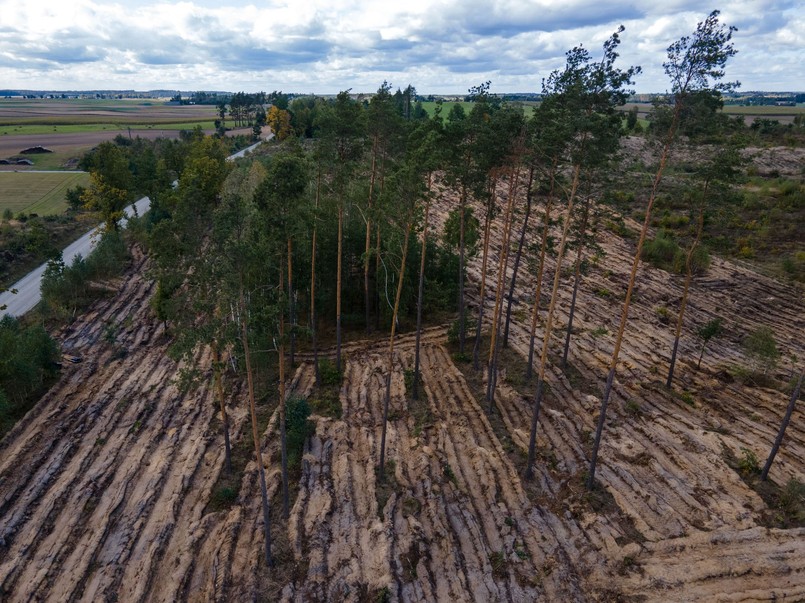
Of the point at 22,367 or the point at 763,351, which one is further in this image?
the point at 763,351

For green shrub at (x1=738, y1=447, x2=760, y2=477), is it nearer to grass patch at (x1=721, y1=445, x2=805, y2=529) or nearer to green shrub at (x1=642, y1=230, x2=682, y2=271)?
grass patch at (x1=721, y1=445, x2=805, y2=529)

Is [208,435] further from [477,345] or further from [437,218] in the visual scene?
[437,218]

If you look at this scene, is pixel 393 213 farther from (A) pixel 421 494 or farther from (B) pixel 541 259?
(A) pixel 421 494

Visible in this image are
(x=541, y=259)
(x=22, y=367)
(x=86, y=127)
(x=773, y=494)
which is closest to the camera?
(x=773, y=494)

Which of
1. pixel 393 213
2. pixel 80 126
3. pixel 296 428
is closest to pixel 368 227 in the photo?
pixel 393 213

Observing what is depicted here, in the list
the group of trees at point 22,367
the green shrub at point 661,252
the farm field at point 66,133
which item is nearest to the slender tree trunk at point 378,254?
the group of trees at point 22,367

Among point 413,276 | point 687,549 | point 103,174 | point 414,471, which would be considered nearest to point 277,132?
point 103,174

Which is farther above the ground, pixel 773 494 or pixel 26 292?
pixel 773 494

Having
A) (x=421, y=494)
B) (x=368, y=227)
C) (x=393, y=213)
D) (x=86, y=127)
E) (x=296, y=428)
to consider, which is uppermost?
(x=393, y=213)
